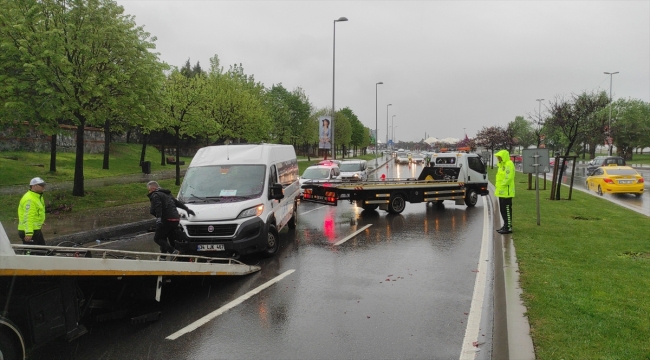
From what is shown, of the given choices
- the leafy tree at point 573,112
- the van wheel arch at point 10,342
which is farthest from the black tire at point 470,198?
the van wheel arch at point 10,342

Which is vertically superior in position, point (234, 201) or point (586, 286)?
point (234, 201)

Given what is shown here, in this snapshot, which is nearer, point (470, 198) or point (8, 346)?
point (8, 346)

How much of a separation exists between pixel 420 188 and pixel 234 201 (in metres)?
8.92

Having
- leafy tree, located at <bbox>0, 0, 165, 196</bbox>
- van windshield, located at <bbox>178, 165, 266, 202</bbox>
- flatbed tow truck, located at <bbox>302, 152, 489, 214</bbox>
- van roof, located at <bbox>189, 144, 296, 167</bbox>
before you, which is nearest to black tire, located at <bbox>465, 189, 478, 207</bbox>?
flatbed tow truck, located at <bbox>302, 152, 489, 214</bbox>

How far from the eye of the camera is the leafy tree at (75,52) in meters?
15.0

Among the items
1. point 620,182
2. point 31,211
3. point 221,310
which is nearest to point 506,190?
point 221,310

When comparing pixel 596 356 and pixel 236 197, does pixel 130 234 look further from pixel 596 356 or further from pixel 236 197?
pixel 596 356

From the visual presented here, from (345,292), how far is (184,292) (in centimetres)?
262

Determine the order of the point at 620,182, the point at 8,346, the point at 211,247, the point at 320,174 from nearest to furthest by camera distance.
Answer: the point at 8,346
the point at 211,247
the point at 620,182
the point at 320,174

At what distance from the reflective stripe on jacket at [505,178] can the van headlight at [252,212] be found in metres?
6.35

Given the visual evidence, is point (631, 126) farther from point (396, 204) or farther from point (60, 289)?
point (60, 289)

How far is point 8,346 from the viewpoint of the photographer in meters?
3.95

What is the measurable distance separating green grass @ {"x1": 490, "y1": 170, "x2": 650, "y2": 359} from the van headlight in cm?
488

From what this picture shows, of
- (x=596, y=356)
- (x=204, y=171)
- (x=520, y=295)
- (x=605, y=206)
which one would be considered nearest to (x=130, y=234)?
(x=204, y=171)
